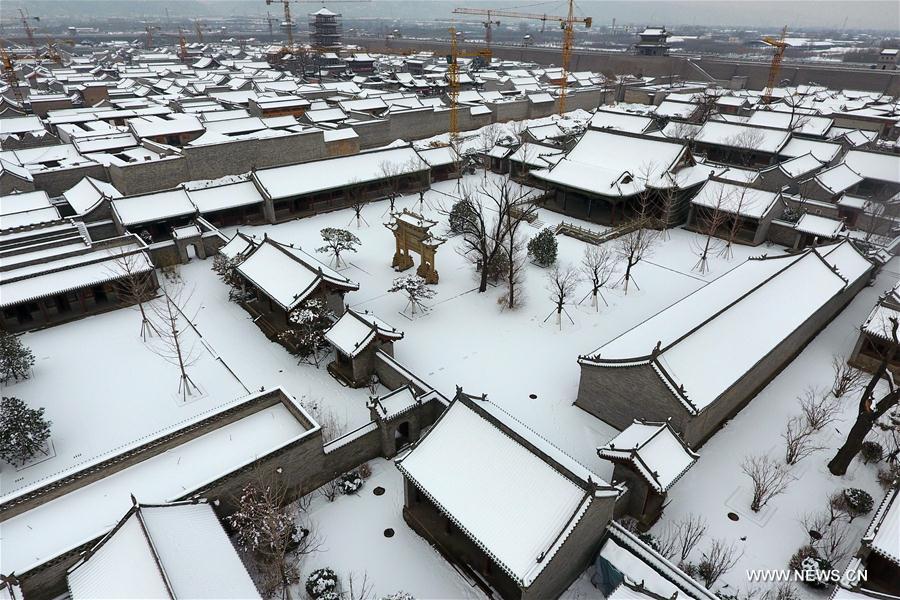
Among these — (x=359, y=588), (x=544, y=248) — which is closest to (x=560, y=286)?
(x=544, y=248)

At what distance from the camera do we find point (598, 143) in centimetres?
4250

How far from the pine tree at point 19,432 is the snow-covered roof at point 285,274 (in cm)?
1006

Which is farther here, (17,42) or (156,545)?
(17,42)

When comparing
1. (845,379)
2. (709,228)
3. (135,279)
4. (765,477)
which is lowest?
(765,477)

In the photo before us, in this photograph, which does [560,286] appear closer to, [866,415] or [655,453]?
[655,453]

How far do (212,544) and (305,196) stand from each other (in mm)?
29289

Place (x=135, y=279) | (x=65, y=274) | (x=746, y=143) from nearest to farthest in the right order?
1. (x=65, y=274)
2. (x=135, y=279)
3. (x=746, y=143)

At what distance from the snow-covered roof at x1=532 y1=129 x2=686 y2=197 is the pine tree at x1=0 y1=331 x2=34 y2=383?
1327 inches

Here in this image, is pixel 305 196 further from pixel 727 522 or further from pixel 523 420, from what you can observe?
pixel 727 522

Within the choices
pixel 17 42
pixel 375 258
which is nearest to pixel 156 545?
pixel 375 258

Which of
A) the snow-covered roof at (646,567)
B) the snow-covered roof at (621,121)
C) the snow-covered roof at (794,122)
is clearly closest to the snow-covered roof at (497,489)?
the snow-covered roof at (646,567)

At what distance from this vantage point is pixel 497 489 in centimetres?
1484

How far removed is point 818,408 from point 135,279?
1267 inches

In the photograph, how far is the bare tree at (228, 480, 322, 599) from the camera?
14234 mm
